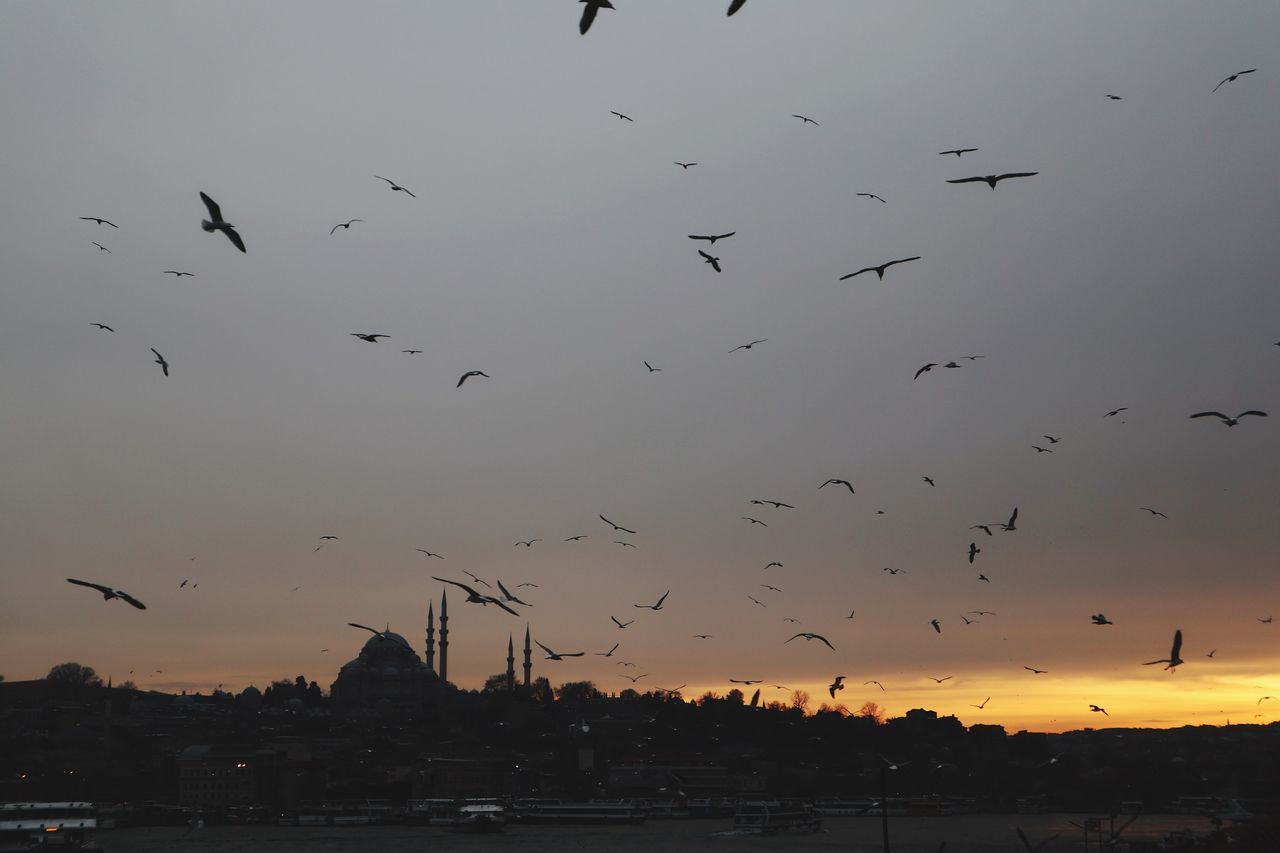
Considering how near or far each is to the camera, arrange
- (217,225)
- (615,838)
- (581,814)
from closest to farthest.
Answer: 1. (217,225)
2. (615,838)
3. (581,814)

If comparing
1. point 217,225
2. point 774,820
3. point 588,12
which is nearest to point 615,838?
point 774,820

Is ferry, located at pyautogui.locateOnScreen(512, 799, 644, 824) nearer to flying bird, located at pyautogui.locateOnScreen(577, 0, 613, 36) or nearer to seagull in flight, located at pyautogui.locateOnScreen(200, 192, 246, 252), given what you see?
seagull in flight, located at pyautogui.locateOnScreen(200, 192, 246, 252)

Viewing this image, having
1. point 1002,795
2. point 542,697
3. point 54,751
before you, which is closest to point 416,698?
point 542,697

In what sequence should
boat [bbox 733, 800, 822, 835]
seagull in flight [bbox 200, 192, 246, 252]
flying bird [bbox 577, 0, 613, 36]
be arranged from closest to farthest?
flying bird [bbox 577, 0, 613, 36] < seagull in flight [bbox 200, 192, 246, 252] < boat [bbox 733, 800, 822, 835]

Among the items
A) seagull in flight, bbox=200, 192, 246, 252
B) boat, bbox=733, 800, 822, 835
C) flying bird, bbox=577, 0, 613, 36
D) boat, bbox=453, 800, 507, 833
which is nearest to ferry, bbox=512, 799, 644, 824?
boat, bbox=453, 800, 507, 833

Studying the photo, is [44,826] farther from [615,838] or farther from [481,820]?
[481,820]

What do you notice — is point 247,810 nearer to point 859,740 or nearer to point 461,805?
point 461,805

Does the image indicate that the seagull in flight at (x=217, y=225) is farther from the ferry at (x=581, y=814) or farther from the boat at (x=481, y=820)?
the ferry at (x=581, y=814)

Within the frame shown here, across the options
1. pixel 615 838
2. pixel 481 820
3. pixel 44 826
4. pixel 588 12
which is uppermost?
pixel 588 12

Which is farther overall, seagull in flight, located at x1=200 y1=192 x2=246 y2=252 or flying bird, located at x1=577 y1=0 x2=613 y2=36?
seagull in flight, located at x1=200 y1=192 x2=246 y2=252
